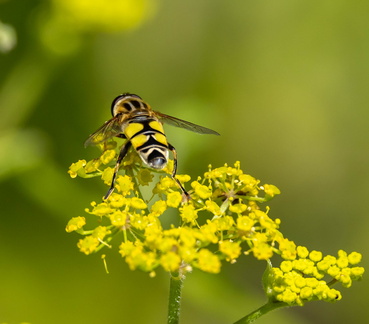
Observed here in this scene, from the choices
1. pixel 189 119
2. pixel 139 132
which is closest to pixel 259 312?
pixel 139 132

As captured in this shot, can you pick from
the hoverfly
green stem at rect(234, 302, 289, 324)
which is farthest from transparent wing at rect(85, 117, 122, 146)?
green stem at rect(234, 302, 289, 324)

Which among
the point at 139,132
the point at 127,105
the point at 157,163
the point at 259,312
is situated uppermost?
the point at 127,105

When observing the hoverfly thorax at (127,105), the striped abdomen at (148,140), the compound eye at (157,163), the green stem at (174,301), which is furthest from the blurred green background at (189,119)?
the green stem at (174,301)

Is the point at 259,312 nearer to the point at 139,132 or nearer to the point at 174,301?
the point at 174,301

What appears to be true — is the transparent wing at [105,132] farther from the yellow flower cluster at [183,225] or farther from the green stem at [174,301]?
the green stem at [174,301]

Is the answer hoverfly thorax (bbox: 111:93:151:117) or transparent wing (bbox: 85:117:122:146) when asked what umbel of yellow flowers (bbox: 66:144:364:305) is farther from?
hoverfly thorax (bbox: 111:93:151:117)

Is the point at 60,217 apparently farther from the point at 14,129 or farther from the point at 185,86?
the point at 185,86
